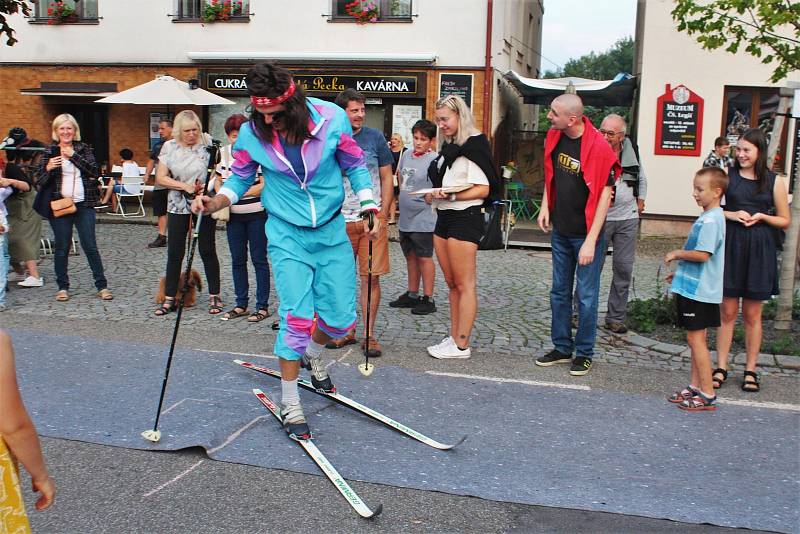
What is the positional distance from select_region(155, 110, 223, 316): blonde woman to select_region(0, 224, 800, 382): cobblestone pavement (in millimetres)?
346

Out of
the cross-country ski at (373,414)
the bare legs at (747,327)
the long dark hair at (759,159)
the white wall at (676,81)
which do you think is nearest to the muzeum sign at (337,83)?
the white wall at (676,81)

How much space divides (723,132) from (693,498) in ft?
43.7

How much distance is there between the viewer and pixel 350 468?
4.36 m

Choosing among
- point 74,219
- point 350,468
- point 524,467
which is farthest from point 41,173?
point 524,467

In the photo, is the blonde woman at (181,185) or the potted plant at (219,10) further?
the potted plant at (219,10)

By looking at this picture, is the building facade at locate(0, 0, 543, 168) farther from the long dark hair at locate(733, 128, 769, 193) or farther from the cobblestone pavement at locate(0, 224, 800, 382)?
the long dark hair at locate(733, 128, 769, 193)

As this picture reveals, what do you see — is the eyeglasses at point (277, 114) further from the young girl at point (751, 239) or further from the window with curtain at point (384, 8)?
the window with curtain at point (384, 8)

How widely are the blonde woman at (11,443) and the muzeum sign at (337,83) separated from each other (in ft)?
53.9

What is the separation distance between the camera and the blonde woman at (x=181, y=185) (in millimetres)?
7934

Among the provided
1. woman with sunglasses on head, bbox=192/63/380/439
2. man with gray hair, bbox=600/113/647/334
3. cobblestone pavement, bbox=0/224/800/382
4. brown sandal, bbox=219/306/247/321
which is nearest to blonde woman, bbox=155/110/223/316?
brown sandal, bbox=219/306/247/321

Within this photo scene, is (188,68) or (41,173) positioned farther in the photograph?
(188,68)

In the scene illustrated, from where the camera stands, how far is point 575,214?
6254 millimetres

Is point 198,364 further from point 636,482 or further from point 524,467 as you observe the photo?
point 636,482

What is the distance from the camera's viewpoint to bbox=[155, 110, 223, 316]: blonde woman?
793 centimetres
